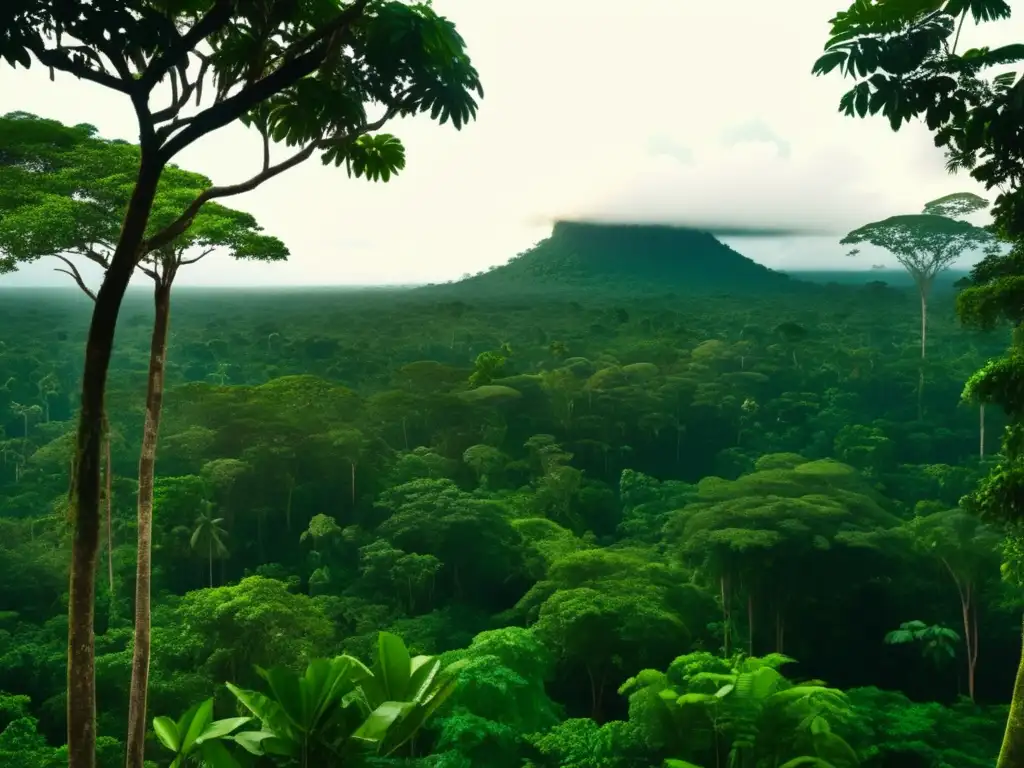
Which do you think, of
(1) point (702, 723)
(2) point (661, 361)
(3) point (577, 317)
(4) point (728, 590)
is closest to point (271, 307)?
(3) point (577, 317)

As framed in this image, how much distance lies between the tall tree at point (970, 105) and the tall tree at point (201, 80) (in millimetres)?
2746

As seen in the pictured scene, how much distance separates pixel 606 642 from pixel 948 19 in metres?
10.9

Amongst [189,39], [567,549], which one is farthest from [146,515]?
[567,549]

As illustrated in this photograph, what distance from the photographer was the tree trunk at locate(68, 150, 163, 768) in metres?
3.97

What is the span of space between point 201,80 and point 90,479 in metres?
2.40

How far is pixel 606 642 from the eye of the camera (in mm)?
13695

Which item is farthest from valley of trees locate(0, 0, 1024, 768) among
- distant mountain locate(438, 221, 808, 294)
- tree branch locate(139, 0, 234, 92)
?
distant mountain locate(438, 221, 808, 294)

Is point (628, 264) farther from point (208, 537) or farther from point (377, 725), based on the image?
point (377, 725)

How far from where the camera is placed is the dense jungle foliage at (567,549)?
32.1 ft

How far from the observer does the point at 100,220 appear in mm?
7906

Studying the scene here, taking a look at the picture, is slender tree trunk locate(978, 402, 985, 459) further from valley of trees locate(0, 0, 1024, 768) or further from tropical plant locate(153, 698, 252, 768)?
tropical plant locate(153, 698, 252, 768)

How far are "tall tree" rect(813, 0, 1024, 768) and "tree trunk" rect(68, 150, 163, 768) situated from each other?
173 inches

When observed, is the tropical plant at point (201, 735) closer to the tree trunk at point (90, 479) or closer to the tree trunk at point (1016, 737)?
the tree trunk at point (90, 479)

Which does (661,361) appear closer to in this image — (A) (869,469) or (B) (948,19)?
(A) (869,469)
